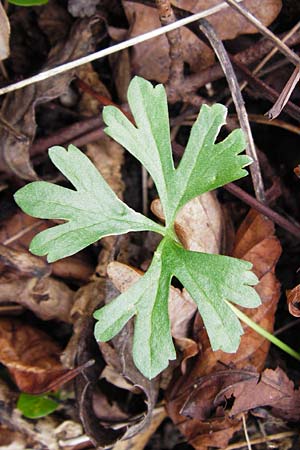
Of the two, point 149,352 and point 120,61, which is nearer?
point 149,352

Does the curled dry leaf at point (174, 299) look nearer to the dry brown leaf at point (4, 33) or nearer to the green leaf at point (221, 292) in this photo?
the green leaf at point (221, 292)

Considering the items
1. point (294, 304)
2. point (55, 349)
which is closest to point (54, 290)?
point (55, 349)

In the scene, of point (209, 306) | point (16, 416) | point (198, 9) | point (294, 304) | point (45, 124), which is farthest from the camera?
point (45, 124)

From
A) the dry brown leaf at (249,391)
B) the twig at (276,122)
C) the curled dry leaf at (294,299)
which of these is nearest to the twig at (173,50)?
the twig at (276,122)

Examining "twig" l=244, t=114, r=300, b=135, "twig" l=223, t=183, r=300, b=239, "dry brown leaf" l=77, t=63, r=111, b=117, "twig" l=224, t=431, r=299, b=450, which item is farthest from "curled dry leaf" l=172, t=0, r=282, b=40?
"twig" l=224, t=431, r=299, b=450

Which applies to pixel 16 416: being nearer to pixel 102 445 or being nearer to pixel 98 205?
pixel 102 445

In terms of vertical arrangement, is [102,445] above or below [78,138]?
below
